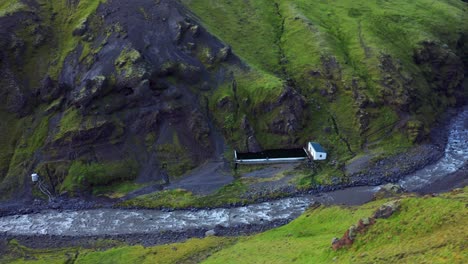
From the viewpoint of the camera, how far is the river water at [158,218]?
249 feet

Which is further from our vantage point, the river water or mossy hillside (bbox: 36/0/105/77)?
mossy hillside (bbox: 36/0/105/77)

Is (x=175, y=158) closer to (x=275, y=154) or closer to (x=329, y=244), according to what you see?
(x=275, y=154)

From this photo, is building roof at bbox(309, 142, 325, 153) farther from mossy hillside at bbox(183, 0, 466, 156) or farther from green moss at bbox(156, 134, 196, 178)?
green moss at bbox(156, 134, 196, 178)

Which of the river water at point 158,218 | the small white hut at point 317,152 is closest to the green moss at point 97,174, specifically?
the river water at point 158,218

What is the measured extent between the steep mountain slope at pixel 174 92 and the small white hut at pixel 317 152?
247cm

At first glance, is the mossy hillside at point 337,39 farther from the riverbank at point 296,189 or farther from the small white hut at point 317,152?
the riverbank at point 296,189

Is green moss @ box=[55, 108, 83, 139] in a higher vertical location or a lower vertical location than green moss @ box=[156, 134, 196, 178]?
higher

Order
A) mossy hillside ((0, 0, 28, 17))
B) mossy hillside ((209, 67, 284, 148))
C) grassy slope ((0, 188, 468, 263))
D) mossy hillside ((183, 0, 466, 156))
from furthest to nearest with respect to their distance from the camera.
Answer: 1. mossy hillside ((183, 0, 466, 156))
2. mossy hillside ((0, 0, 28, 17))
3. mossy hillside ((209, 67, 284, 148))
4. grassy slope ((0, 188, 468, 263))

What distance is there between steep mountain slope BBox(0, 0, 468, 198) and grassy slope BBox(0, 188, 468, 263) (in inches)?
844

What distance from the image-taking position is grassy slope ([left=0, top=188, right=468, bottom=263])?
46.1m

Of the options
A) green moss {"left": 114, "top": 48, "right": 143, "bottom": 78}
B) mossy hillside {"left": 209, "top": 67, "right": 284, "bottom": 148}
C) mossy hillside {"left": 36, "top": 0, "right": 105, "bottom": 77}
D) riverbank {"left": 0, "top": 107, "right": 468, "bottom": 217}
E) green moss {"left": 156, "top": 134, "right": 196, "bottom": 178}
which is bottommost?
riverbank {"left": 0, "top": 107, "right": 468, "bottom": 217}

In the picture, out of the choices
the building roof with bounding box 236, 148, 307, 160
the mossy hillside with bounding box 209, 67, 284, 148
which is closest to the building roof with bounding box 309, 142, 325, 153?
the building roof with bounding box 236, 148, 307, 160

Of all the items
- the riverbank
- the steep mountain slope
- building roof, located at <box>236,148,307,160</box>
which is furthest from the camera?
building roof, located at <box>236,148,307,160</box>

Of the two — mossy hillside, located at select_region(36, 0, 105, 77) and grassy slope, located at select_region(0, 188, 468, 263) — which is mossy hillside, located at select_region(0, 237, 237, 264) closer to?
grassy slope, located at select_region(0, 188, 468, 263)
